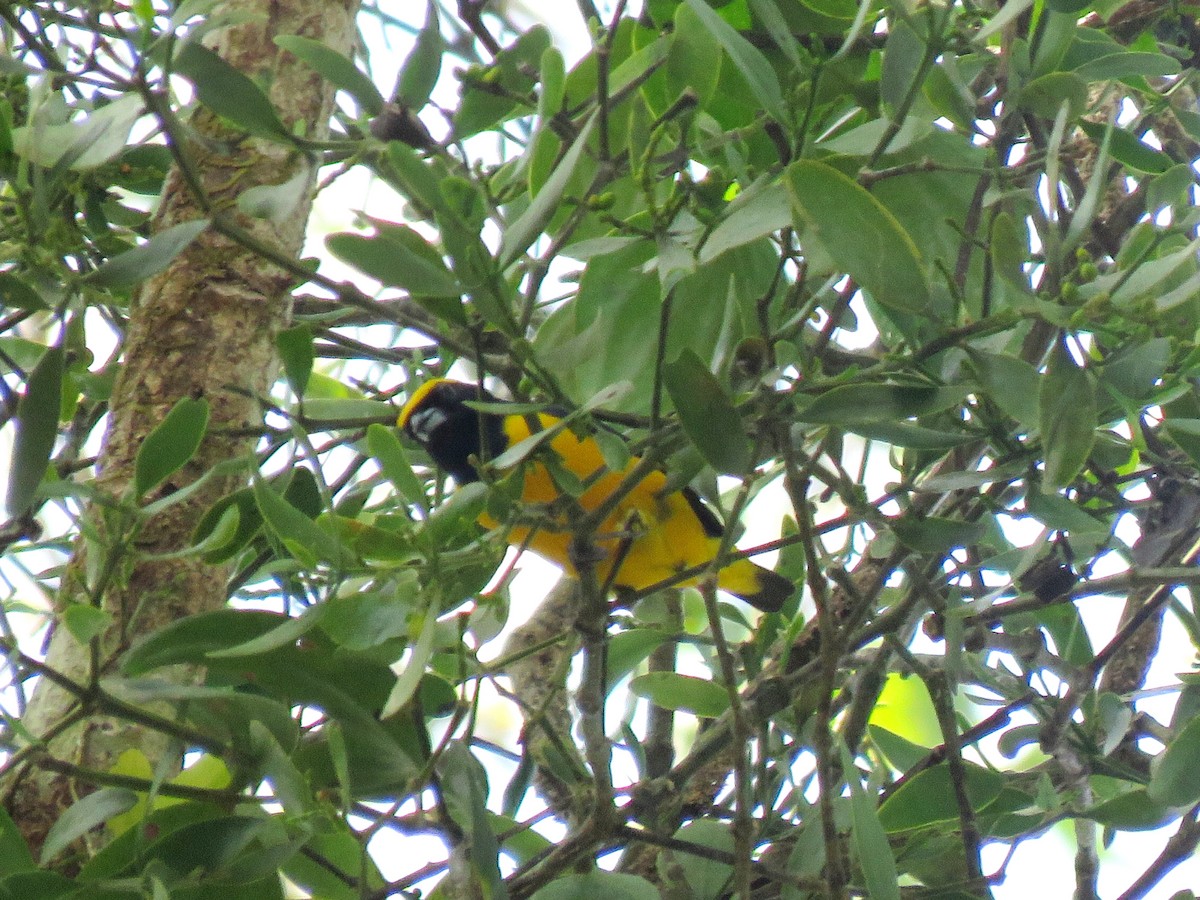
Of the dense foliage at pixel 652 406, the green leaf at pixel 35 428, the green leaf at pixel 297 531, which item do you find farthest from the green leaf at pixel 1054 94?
the green leaf at pixel 35 428

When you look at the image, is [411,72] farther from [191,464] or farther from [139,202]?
[139,202]

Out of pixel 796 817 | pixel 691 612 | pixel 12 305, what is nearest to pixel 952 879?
pixel 796 817

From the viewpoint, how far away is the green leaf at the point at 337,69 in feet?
2.51

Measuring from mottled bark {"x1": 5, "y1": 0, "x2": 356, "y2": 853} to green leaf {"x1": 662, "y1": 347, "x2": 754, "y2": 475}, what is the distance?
1.30ft

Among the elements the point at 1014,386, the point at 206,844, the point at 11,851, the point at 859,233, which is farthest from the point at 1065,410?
the point at 11,851

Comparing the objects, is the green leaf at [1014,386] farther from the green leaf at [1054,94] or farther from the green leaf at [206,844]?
the green leaf at [206,844]

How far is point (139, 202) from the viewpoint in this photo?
1679 mm

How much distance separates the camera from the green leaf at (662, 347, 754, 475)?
73 centimetres

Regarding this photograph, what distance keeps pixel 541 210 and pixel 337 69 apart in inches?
7.9

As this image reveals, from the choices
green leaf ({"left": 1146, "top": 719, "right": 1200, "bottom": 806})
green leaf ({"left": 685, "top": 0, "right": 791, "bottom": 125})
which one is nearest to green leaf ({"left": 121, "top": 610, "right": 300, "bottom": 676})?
green leaf ({"left": 685, "top": 0, "right": 791, "bottom": 125})

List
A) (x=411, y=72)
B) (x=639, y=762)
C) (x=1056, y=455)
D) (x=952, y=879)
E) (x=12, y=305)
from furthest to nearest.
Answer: (x=639, y=762), (x=952, y=879), (x=12, y=305), (x=411, y=72), (x=1056, y=455)

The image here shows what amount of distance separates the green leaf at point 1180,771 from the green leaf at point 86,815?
68 centimetres

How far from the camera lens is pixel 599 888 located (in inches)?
33.6

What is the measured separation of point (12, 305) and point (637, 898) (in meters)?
0.61
